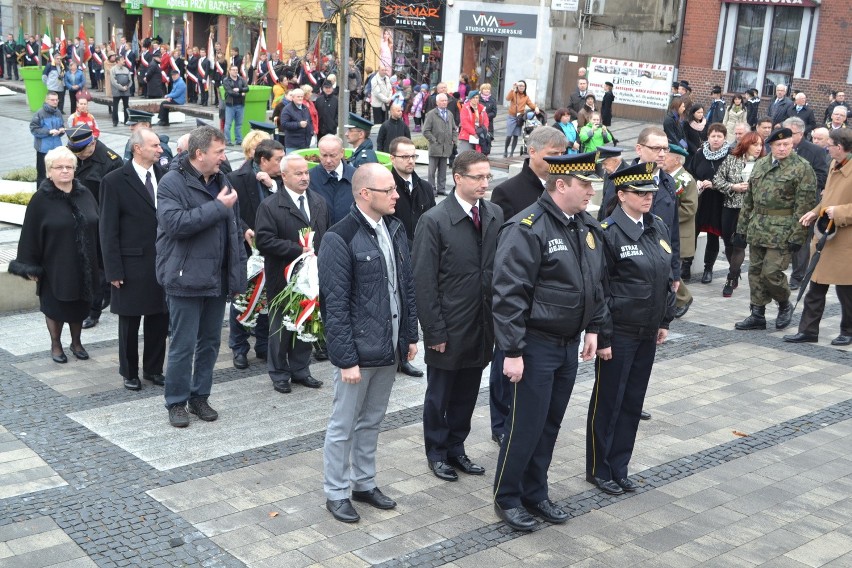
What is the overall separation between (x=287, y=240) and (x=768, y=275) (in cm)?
516

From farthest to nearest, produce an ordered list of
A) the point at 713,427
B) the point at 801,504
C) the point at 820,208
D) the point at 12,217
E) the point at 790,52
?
the point at 790,52 < the point at 12,217 < the point at 820,208 < the point at 713,427 < the point at 801,504

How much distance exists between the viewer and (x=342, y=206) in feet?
27.4

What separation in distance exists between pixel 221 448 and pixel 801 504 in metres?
3.71

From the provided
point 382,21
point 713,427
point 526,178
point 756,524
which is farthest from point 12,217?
point 382,21

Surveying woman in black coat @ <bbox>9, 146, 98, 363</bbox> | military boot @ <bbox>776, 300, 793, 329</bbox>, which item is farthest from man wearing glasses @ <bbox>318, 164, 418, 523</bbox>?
military boot @ <bbox>776, 300, 793, 329</bbox>

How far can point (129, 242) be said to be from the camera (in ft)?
24.3

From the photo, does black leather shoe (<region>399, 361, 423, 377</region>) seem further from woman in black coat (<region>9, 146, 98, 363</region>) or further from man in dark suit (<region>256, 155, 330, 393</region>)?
woman in black coat (<region>9, 146, 98, 363</region>)

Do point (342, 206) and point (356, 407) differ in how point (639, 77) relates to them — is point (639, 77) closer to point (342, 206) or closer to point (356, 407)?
point (342, 206)

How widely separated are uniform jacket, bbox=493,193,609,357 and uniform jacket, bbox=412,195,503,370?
492 mm

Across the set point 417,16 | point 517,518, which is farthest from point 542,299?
point 417,16

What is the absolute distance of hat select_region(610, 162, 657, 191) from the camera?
227 inches

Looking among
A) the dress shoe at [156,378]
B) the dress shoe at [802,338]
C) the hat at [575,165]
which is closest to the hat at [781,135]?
the dress shoe at [802,338]

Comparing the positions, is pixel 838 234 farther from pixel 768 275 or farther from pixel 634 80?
pixel 634 80

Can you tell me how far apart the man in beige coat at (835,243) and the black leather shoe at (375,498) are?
571cm
